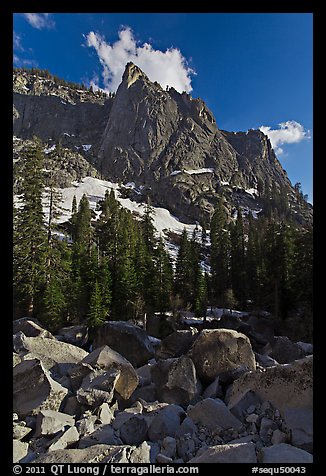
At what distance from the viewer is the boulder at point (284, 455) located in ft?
12.4

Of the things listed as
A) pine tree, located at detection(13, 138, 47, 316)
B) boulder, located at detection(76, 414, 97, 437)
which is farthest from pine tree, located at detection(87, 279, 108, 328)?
boulder, located at detection(76, 414, 97, 437)

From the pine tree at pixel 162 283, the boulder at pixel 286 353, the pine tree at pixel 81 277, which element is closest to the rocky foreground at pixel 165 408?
the boulder at pixel 286 353

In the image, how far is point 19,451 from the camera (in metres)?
4.61

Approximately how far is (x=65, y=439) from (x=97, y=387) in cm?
166

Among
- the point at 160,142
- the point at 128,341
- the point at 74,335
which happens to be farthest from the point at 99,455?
the point at 160,142

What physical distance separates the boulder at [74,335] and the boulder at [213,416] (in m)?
16.7

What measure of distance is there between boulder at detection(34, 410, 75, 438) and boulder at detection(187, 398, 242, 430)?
2604mm

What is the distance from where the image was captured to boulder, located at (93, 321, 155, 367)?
14.9 m

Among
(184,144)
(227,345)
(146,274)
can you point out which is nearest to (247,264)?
(146,274)

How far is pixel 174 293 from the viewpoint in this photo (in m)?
36.6

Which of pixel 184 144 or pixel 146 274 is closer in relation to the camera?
pixel 146 274

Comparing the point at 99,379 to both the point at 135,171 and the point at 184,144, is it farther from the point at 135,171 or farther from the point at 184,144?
the point at 184,144

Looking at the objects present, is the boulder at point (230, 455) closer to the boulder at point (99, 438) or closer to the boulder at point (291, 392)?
the boulder at point (291, 392)
